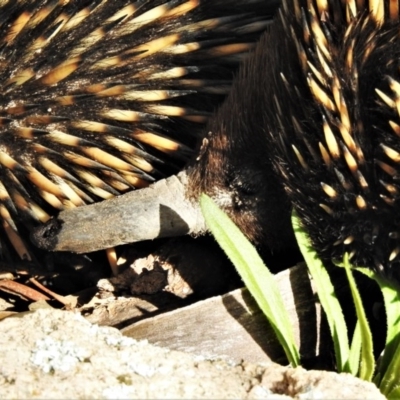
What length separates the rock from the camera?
193 cm

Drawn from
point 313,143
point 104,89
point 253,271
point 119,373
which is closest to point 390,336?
point 253,271

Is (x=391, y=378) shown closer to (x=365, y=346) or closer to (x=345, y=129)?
(x=365, y=346)

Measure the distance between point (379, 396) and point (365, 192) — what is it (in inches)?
23.7

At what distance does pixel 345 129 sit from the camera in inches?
91.5

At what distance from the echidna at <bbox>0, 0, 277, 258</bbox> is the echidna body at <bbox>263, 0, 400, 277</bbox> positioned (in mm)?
424

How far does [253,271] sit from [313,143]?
423mm

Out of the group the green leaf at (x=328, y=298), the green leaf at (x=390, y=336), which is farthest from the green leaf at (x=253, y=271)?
the green leaf at (x=390, y=336)

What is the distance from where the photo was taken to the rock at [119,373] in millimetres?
1933

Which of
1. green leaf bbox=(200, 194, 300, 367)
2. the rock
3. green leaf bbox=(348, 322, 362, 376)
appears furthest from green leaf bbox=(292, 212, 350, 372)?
the rock

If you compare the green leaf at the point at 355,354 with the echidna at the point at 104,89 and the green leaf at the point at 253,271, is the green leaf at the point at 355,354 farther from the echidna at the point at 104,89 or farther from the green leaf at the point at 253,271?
the echidna at the point at 104,89

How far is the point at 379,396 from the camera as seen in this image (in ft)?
6.67

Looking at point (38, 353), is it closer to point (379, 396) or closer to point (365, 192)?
point (379, 396)

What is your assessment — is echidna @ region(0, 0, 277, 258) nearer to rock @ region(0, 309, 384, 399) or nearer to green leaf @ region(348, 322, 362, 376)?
rock @ region(0, 309, 384, 399)

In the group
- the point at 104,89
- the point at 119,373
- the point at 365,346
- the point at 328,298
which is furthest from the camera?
the point at 104,89
